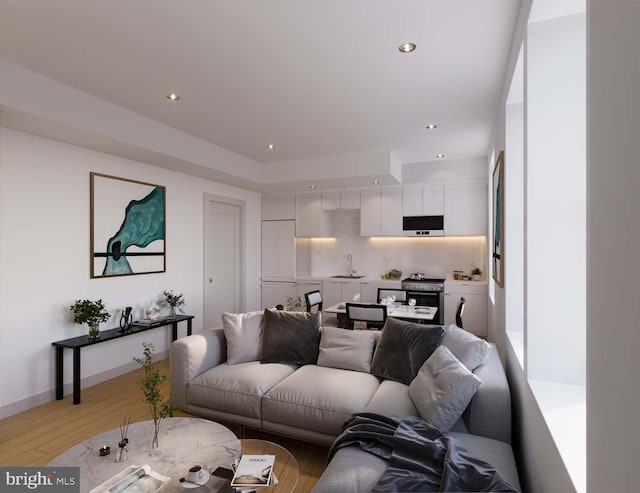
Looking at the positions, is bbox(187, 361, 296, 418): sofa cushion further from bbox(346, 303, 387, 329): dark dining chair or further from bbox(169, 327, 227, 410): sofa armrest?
bbox(346, 303, 387, 329): dark dining chair

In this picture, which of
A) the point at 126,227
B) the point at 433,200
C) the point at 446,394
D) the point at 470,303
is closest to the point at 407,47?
the point at 446,394

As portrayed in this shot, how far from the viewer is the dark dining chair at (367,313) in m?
3.86

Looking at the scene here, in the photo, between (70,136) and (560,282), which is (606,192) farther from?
(70,136)

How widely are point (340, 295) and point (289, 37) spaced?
182 inches

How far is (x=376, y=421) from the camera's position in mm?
2035


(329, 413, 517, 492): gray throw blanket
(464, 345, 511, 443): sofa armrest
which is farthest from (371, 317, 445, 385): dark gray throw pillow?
(329, 413, 517, 492): gray throw blanket

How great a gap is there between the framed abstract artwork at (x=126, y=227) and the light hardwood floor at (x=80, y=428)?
1.30m

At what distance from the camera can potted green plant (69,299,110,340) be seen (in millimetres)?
3605

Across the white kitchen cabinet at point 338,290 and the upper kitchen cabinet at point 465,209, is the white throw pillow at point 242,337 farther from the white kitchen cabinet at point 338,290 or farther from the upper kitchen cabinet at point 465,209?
the upper kitchen cabinet at point 465,209

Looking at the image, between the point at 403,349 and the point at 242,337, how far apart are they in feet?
4.68

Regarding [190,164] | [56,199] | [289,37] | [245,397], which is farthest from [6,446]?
[289,37]

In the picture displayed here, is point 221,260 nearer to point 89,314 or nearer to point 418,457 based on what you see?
point 89,314

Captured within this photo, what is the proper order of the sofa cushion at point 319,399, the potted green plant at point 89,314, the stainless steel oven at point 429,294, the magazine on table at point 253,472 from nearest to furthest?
the magazine on table at point 253,472 → the sofa cushion at point 319,399 → the potted green plant at point 89,314 → the stainless steel oven at point 429,294

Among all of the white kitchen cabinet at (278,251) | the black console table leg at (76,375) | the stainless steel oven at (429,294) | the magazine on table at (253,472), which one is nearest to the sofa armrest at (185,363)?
the black console table leg at (76,375)
